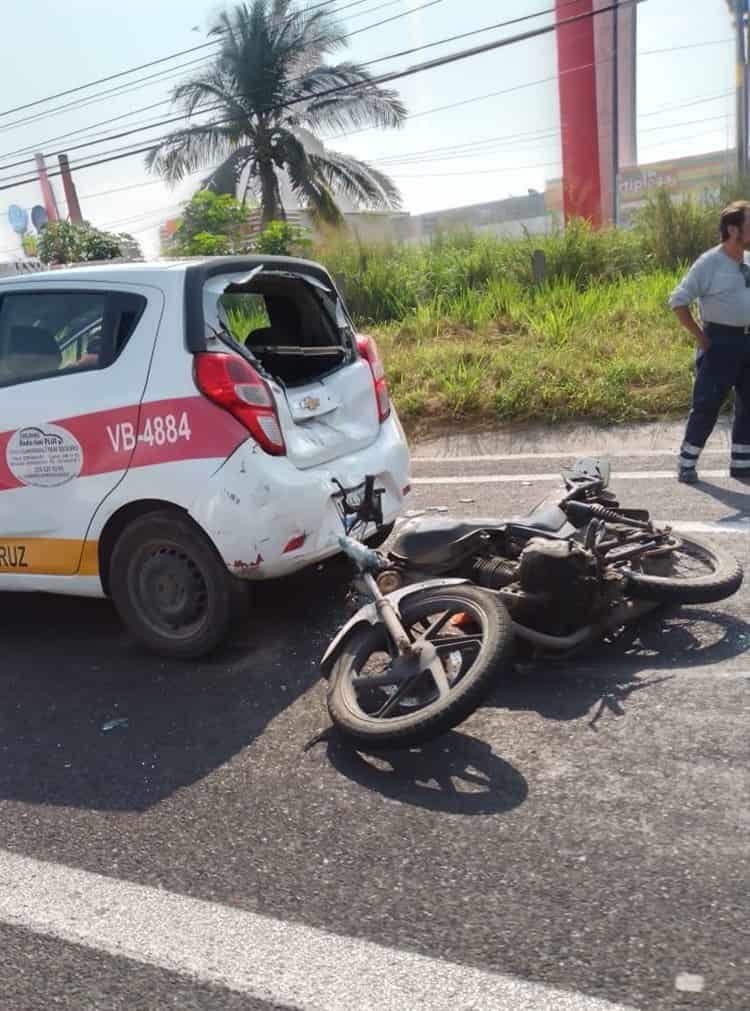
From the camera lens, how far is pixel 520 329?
40.2 feet

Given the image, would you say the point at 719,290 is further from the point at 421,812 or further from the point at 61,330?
the point at 421,812

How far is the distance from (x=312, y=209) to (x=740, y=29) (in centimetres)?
1260

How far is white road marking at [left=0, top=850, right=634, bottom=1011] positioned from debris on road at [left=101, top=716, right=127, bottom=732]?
0.91m

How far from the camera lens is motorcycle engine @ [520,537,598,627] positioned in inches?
142

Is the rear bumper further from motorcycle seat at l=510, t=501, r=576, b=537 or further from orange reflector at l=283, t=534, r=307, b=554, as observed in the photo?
motorcycle seat at l=510, t=501, r=576, b=537

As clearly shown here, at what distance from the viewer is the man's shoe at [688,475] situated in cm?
639

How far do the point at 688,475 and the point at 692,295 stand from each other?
3.85 feet

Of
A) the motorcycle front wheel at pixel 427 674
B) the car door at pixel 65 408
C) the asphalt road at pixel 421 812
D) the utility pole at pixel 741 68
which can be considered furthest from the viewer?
the utility pole at pixel 741 68

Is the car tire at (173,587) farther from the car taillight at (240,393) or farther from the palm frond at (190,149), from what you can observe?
the palm frond at (190,149)

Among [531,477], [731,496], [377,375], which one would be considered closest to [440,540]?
[377,375]

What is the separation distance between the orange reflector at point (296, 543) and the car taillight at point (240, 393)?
0.35 m

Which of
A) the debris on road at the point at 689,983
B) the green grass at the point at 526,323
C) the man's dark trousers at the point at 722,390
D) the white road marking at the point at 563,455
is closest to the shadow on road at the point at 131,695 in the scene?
the green grass at the point at 526,323

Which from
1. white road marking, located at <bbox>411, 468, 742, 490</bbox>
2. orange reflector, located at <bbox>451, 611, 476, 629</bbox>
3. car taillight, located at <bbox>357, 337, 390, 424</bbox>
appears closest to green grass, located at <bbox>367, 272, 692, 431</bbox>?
white road marking, located at <bbox>411, 468, 742, 490</bbox>

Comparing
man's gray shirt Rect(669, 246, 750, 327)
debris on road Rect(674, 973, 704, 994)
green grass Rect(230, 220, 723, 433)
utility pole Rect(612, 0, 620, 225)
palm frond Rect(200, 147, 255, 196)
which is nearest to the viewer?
debris on road Rect(674, 973, 704, 994)
